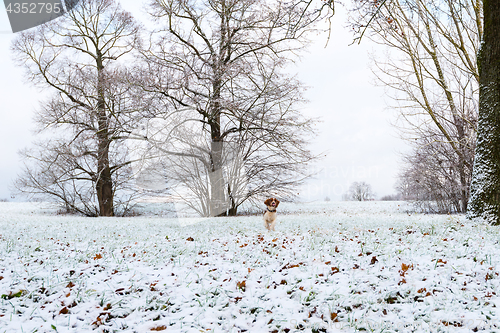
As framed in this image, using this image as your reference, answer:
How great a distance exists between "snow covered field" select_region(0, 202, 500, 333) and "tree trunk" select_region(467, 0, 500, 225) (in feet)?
6.09

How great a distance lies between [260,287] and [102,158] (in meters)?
14.2

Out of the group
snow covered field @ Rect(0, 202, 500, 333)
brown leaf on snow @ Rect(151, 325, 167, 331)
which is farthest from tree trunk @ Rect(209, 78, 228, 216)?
brown leaf on snow @ Rect(151, 325, 167, 331)

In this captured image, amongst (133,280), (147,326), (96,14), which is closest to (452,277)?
(147,326)

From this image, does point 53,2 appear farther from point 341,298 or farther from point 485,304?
point 485,304

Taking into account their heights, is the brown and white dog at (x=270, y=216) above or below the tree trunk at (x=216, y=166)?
below

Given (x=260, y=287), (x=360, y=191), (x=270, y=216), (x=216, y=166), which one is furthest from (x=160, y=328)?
(x=360, y=191)

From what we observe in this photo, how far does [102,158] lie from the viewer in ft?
50.5

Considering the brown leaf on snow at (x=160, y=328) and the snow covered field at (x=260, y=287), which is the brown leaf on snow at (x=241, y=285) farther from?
the brown leaf on snow at (x=160, y=328)

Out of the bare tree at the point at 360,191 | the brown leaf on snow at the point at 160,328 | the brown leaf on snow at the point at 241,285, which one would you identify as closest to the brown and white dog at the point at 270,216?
the brown leaf on snow at the point at 241,285

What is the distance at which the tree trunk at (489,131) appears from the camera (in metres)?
6.66

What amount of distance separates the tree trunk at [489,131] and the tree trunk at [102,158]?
14.4m

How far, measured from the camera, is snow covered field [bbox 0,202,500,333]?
116 inches

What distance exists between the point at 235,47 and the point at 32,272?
40.6 ft

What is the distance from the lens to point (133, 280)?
3.83m
